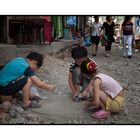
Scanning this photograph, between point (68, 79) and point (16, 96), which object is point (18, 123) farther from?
point (68, 79)

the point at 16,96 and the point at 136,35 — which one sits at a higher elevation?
the point at 136,35

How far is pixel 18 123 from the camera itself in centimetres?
442

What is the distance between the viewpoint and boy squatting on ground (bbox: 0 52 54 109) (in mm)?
4457

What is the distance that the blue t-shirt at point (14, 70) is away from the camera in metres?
4.46

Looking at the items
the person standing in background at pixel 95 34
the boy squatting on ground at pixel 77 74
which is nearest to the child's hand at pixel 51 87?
the boy squatting on ground at pixel 77 74

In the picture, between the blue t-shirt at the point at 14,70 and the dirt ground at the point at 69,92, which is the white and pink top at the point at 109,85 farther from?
the blue t-shirt at the point at 14,70

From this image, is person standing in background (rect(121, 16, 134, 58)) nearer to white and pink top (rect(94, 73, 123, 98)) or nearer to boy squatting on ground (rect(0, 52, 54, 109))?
white and pink top (rect(94, 73, 123, 98))

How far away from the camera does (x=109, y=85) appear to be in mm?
4480

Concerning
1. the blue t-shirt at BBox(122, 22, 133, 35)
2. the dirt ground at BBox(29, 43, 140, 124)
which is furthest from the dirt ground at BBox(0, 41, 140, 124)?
the blue t-shirt at BBox(122, 22, 133, 35)

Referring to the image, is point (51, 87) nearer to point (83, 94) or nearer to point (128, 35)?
point (83, 94)

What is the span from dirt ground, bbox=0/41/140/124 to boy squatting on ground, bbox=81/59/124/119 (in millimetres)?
37

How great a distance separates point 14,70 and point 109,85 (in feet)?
2.21
